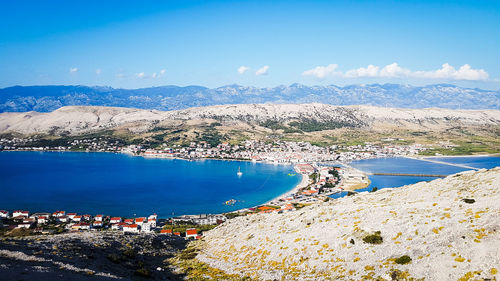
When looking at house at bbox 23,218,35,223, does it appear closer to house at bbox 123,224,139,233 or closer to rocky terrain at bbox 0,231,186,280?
house at bbox 123,224,139,233

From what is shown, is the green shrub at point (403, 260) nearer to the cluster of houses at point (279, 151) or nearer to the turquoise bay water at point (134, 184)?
the turquoise bay water at point (134, 184)

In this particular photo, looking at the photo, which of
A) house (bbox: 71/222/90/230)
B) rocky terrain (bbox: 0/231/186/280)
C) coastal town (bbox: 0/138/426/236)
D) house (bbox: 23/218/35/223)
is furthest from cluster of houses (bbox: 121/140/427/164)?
rocky terrain (bbox: 0/231/186/280)

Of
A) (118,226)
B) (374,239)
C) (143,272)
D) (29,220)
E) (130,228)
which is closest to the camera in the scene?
(374,239)

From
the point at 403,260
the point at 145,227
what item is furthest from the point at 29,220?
the point at 403,260

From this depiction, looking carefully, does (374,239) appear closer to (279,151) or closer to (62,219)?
(62,219)

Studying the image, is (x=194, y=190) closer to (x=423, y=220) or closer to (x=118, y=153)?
(x=423, y=220)

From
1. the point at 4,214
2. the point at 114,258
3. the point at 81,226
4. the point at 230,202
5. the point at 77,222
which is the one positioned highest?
the point at 114,258

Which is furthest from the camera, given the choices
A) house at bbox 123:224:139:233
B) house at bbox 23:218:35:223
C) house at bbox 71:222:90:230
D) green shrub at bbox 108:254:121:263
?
house at bbox 23:218:35:223
